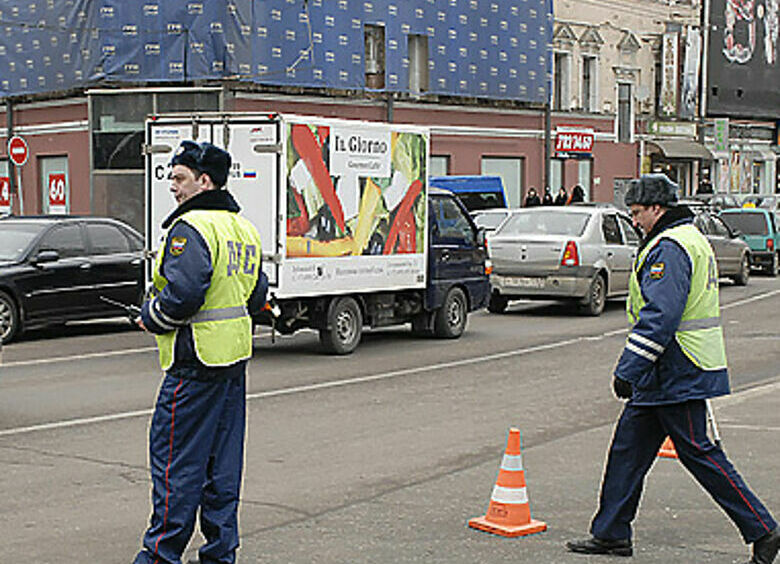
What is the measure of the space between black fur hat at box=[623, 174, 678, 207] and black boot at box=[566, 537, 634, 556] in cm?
165

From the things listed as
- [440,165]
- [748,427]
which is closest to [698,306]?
[748,427]

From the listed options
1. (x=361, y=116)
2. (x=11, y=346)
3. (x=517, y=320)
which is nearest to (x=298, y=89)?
(x=361, y=116)

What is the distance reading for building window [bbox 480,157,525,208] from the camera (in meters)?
39.4

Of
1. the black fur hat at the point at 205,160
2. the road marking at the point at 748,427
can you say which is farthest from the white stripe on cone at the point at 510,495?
the road marking at the point at 748,427

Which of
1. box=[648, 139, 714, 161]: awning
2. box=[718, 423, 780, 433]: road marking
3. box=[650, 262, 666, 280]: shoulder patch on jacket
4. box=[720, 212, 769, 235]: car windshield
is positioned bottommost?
box=[718, 423, 780, 433]: road marking

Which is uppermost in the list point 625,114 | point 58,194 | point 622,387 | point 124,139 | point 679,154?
point 625,114

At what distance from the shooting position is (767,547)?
20.2ft

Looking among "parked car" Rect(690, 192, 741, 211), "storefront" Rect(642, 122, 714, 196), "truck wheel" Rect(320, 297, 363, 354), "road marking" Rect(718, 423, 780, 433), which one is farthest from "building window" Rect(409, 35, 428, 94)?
"road marking" Rect(718, 423, 780, 433)

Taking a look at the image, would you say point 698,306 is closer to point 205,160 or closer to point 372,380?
point 205,160

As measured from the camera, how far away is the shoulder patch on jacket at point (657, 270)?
615 centimetres

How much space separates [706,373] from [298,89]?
2717cm

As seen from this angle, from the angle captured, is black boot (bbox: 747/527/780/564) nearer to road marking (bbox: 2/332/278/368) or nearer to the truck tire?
road marking (bbox: 2/332/278/368)

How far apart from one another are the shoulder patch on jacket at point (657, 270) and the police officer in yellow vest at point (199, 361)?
1887mm

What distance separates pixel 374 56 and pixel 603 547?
29765mm
